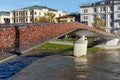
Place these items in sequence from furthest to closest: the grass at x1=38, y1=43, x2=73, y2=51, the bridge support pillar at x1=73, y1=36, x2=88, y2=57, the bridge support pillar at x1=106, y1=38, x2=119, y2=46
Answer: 1. the bridge support pillar at x1=106, y1=38, x2=119, y2=46
2. the grass at x1=38, y1=43, x2=73, y2=51
3. the bridge support pillar at x1=73, y1=36, x2=88, y2=57

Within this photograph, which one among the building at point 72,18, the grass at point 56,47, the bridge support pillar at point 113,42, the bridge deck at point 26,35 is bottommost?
the grass at point 56,47

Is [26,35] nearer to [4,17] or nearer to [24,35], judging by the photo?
[24,35]

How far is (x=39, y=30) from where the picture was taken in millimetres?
37062

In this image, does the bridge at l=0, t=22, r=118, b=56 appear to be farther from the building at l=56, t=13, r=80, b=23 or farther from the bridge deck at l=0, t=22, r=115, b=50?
the building at l=56, t=13, r=80, b=23

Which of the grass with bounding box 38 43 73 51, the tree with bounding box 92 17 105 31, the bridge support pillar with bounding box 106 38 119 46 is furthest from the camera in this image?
the tree with bounding box 92 17 105 31

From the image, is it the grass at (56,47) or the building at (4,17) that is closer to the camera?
the grass at (56,47)

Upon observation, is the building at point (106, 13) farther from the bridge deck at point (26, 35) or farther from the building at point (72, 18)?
the bridge deck at point (26, 35)

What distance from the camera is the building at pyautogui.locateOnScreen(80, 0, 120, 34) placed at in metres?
131

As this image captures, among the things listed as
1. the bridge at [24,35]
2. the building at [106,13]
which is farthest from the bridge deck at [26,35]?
the building at [106,13]

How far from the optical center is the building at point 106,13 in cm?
13062

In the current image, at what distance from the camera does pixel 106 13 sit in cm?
13338

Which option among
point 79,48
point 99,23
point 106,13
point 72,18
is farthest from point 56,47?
point 72,18

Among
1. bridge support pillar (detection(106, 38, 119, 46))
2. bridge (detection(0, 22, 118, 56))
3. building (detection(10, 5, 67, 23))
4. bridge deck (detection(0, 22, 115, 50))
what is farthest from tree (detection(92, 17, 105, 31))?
bridge deck (detection(0, 22, 115, 50))

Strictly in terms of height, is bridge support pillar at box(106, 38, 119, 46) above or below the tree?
below
